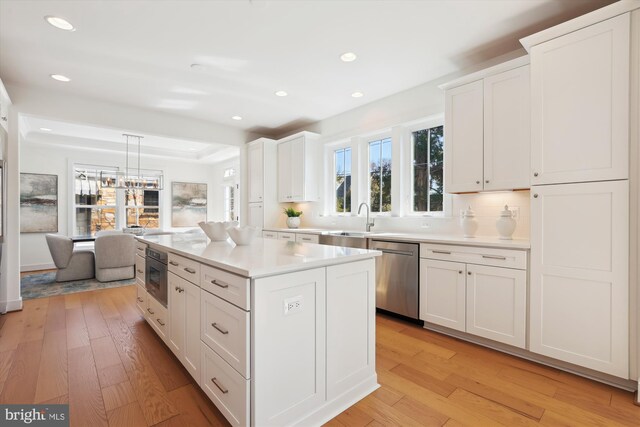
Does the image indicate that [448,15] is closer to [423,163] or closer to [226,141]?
[423,163]

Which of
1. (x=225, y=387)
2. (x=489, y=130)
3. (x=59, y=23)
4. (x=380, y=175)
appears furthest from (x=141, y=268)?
(x=489, y=130)

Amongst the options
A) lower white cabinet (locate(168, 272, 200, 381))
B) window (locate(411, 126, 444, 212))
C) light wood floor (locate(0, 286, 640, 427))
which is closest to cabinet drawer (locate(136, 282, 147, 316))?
light wood floor (locate(0, 286, 640, 427))

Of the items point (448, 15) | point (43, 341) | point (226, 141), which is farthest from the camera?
point (226, 141)

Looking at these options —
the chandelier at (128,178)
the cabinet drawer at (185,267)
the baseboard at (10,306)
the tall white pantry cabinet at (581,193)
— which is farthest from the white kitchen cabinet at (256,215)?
the tall white pantry cabinet at (581,193)

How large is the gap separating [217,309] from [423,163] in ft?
9.76

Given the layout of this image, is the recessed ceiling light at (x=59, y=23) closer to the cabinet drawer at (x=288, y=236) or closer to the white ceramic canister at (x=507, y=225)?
the cabinet drawer at (x=288, y=236)

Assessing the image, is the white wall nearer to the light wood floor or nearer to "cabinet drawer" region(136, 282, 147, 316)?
the light wood floor

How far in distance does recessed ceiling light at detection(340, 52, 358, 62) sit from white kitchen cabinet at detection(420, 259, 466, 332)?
6.91 feet

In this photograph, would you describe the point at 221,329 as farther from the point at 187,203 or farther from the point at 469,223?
the point at 187,203

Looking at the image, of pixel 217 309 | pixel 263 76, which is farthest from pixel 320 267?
pixel 263 76

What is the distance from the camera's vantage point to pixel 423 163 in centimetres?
365

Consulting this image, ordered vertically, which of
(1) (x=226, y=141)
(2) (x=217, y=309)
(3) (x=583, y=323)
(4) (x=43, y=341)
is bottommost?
(4) (x=43, y=341)

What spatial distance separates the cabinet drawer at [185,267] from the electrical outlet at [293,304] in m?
0.64

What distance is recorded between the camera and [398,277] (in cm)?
307
